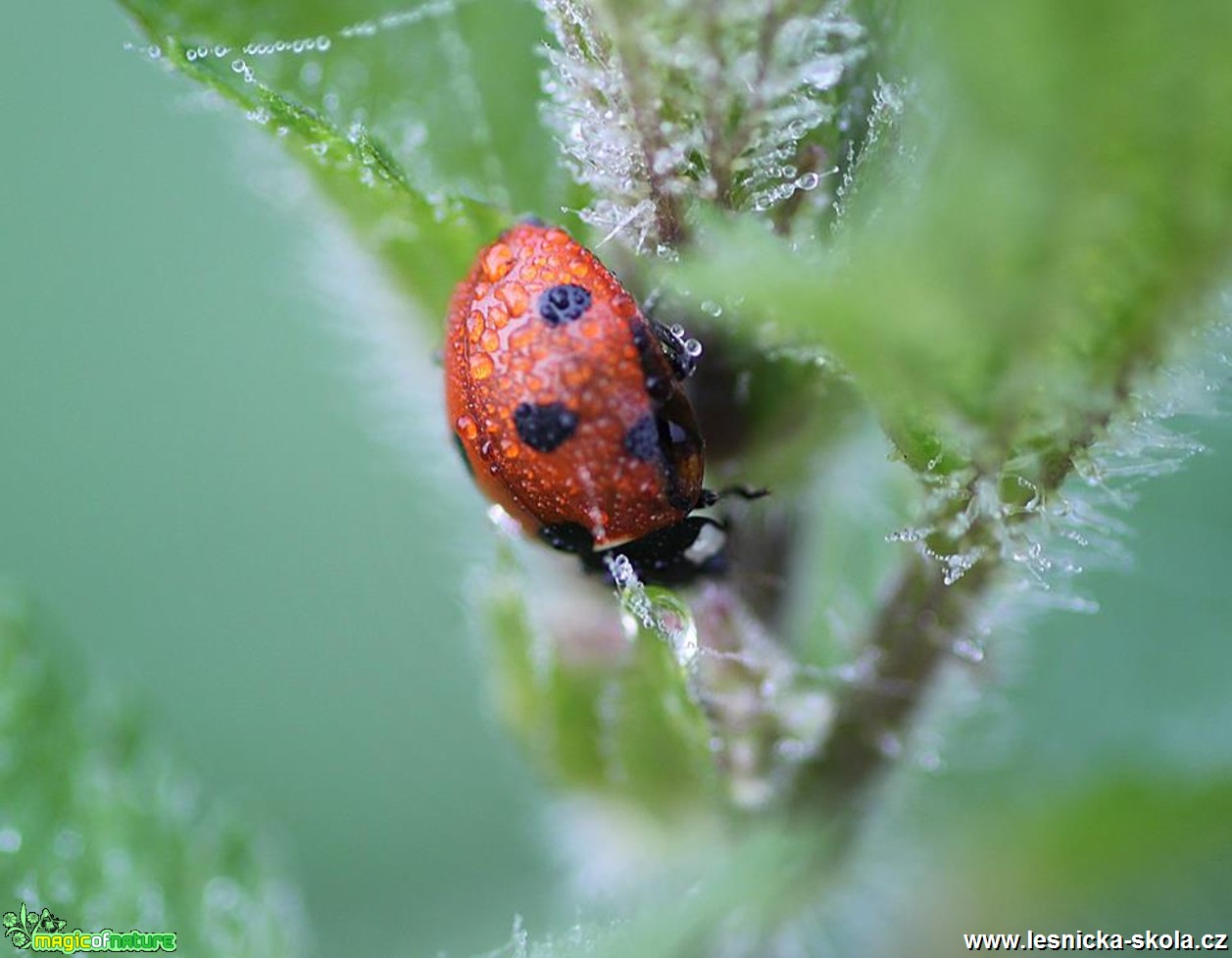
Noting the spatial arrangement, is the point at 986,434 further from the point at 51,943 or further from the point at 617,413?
the point at 51,943

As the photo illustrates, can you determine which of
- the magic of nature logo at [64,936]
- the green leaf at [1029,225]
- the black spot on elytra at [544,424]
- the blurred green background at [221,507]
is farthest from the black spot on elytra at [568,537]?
the blurred green background at [221,507]

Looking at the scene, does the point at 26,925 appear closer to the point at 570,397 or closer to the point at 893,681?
the point at 570,397

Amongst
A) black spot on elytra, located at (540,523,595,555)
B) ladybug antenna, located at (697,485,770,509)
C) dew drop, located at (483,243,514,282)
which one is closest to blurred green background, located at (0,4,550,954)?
black spot on elytra, located at (540,523,595,555)

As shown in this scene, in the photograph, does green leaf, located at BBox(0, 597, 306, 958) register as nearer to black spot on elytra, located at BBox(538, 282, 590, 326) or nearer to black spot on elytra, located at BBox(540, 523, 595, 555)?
black spot on elytra, located at BBox(540, 523, 595, 555)

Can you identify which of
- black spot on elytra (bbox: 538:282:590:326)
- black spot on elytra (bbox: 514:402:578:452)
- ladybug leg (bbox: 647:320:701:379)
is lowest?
ladybug leg (bbox: 647:320:701:379)

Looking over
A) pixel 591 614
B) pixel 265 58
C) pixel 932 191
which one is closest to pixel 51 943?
pixel 591 614
